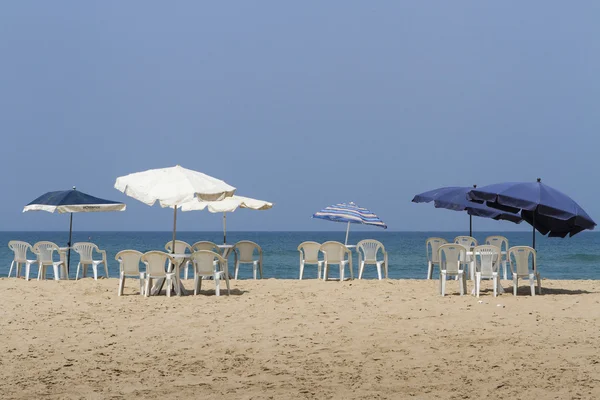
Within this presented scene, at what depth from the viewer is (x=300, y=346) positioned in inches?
293

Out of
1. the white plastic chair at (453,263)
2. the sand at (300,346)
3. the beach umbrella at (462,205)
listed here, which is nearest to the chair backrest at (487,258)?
the white plastic chair at (453,263)

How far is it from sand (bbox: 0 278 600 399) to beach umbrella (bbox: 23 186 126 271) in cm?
379

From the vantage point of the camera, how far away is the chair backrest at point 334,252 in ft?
46.9

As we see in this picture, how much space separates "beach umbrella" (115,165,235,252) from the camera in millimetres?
11414

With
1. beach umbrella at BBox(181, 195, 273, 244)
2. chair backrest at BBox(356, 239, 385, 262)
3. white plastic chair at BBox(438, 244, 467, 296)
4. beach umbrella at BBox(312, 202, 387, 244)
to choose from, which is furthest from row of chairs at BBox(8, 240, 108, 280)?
white plastic chair at BBox(438, 244, 467, 296)

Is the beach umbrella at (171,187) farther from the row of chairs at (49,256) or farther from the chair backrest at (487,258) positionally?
the chair backrest at (487,258)

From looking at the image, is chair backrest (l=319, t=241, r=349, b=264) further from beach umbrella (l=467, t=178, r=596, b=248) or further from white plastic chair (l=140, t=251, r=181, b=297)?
white plastic chair (l=140, t=251, r=181, b=297)

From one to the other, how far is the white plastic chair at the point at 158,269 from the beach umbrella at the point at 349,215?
15.1 ft

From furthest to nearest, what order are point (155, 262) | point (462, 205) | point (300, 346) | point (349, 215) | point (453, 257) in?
point (349, 215)
point (462, 205)
point (453, 257)
point (155, 262)
point (300, 346)

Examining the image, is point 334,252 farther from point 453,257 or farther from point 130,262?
point 130,262

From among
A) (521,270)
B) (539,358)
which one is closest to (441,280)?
(521,270)

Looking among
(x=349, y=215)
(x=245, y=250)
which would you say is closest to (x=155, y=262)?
(x=245, y=250)

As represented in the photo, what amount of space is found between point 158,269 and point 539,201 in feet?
19.4

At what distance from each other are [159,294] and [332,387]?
668cm
